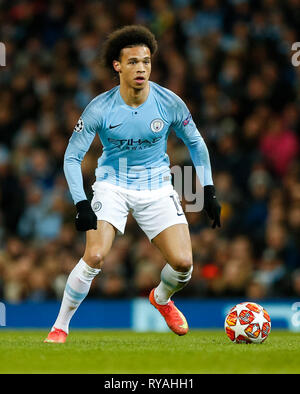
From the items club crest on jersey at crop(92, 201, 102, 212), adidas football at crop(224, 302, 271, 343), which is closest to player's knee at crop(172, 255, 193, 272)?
adidas football at crop(224, 302, 271, 343)

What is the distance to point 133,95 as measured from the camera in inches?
280

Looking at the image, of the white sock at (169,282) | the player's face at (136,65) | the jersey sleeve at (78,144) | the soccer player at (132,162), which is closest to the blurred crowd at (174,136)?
the white sock at (169,282)

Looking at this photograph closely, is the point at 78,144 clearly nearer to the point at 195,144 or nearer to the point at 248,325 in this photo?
the point at 195,144

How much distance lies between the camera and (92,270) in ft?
22.2

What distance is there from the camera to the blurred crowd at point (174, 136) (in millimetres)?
11258

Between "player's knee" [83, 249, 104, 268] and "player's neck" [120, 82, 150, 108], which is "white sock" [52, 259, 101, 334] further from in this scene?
"player's neck" [120, 82, 150, 108]

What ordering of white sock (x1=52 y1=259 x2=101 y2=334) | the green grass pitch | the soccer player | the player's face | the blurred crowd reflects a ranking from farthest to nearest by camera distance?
the blurred crowd < the player's face < the soccer player < white sock (x1=52 y1=259 x2=101 y2=334) < the green grass pitch

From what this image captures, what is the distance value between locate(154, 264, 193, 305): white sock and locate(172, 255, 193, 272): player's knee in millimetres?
65

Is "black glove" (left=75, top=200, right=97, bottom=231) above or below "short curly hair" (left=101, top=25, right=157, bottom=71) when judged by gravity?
below

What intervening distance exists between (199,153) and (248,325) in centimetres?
152

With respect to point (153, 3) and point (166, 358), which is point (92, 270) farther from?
point (153, 3)

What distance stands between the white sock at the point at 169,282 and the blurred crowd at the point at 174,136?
3.37m

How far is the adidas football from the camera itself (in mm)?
6922

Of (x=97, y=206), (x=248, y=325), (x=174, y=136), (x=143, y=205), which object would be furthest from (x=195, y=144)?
(x=174, y=136)
